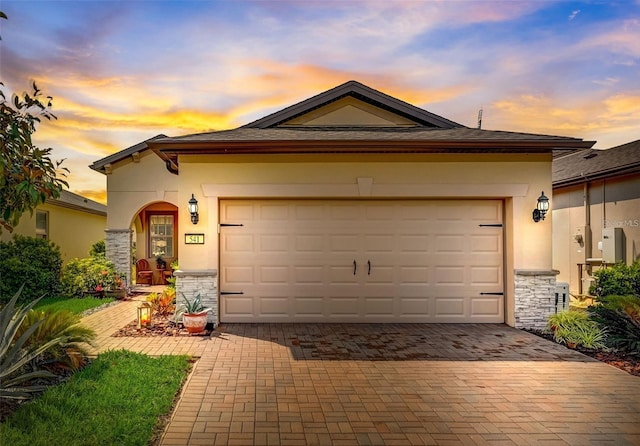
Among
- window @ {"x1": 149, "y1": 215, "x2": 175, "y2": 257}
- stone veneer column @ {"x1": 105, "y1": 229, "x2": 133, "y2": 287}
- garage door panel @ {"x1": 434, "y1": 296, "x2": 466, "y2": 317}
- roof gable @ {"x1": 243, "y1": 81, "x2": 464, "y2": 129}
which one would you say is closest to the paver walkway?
garage door panel @ {"x1": 434, "y1": 296, "x2": 466, "y2": 317}

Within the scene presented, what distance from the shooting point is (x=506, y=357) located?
6.76 meters

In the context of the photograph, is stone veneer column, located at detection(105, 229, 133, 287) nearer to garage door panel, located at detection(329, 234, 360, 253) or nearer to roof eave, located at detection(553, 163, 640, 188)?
garage door panel, located at detection(329, 234, 360, 253)

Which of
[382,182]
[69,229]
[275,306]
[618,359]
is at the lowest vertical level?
[618,359]

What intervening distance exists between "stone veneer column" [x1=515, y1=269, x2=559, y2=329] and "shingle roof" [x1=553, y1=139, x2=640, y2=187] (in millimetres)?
4436

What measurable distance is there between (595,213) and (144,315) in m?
12.2

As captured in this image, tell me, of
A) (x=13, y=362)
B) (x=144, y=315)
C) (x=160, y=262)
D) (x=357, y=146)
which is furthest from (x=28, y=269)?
(x=357, y=146)

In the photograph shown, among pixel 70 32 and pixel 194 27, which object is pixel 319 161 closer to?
pixel 194 27

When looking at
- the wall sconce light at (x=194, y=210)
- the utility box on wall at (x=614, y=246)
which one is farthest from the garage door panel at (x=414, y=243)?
the utility box on wall at (x=614, y=246)

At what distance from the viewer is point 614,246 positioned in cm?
1128

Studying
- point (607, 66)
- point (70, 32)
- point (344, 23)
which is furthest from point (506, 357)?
point (70, 32)

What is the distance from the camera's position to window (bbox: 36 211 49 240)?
16.1 m

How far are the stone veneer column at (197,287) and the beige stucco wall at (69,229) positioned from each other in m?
8.69

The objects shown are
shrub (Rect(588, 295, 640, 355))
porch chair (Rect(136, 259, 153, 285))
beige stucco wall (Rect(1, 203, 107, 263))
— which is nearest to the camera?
shrub (Rect(588, 295, 640, 355))

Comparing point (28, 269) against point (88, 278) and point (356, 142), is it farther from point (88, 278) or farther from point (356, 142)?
point (356, 142)
